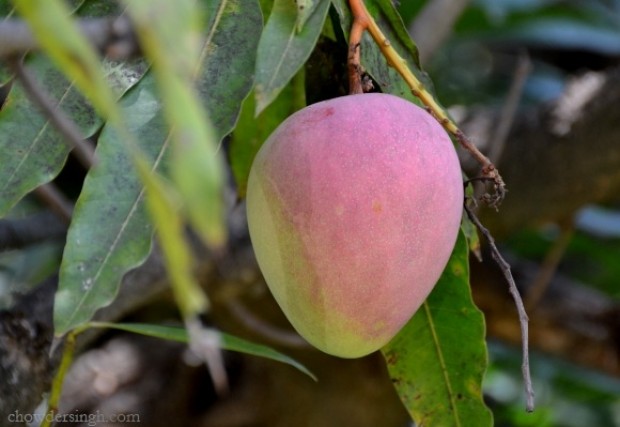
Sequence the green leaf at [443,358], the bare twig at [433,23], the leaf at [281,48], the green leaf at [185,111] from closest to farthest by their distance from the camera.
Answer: the green leaf at [185,111] → the leaf at [281,48] → the green leaf at [443,358] → the bare twig at [433,23]

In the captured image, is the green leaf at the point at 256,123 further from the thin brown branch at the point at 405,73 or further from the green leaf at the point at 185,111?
the green leaf at the point at 185,111

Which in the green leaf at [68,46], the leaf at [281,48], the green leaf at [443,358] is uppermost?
the green leaf at [68,46]

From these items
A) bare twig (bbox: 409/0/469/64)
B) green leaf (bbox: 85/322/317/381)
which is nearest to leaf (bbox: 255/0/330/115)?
green leaf (bbox: 85/322/317/381)

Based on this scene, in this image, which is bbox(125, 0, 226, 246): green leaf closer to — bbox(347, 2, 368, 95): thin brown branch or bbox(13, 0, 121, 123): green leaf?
bbox(13, 0, 121, 123): green leaf

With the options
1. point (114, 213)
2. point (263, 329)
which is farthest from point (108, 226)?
point (263, 329)

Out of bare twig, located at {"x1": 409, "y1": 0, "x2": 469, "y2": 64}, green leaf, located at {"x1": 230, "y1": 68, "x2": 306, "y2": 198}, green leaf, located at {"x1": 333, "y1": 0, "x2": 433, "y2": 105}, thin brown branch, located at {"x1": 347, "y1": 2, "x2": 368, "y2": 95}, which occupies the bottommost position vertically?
bare twig, located at {"x1": 409, "y1": 0, "x2": 469, "y2": 64}

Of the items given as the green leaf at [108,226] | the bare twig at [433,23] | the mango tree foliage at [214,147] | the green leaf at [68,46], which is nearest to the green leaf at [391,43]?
the mango tree foliage at [214,147]

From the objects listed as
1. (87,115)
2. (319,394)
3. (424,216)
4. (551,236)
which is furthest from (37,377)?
(551,236)
